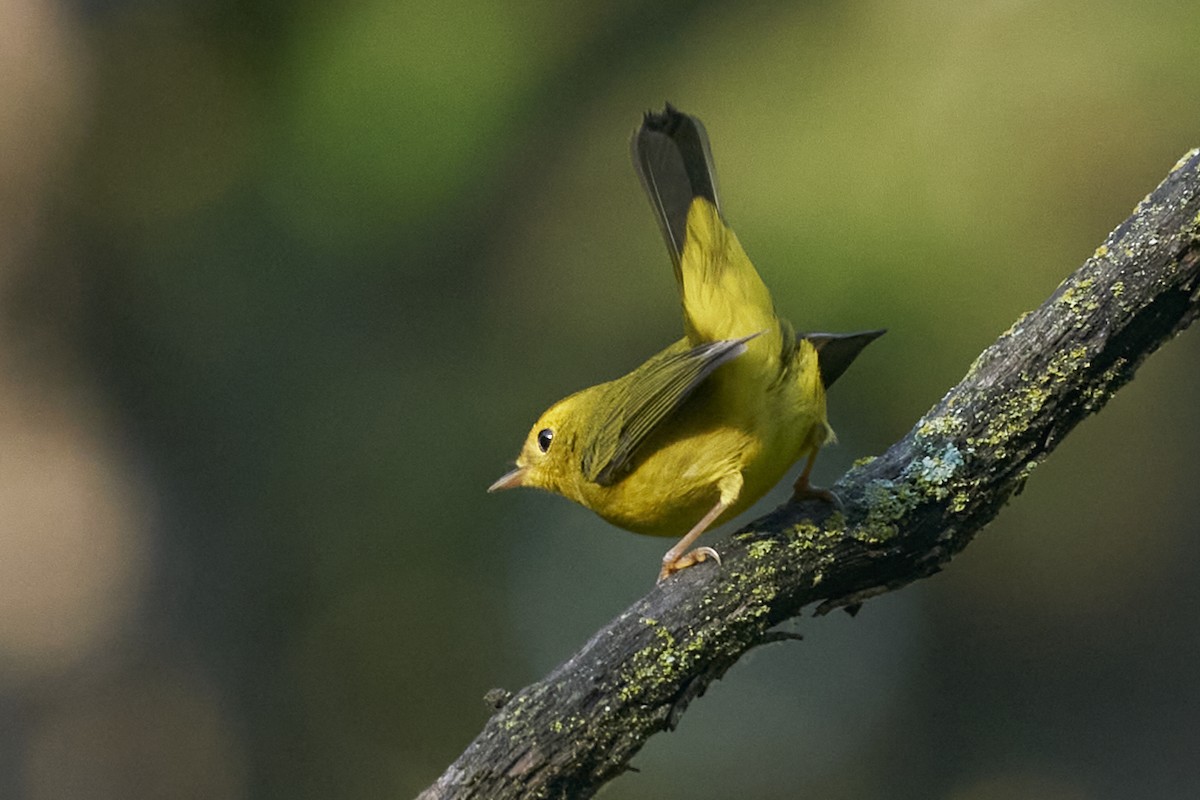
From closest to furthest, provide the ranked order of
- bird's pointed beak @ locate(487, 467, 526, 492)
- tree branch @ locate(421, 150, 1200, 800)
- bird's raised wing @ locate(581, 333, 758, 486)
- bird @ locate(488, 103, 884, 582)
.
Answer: tree branch @ locate(421, 150, 1200, 800)
bird's raised wing @ locate(581, 333, 758, 486)
bird @ locate(488, 103, 884, 582)
bird's pointed beak @ locate(487, 467, 526, 492)

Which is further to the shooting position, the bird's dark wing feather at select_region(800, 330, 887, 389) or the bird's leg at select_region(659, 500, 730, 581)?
the bird's dark wing feather at select_region(800, 330, 887, 389)

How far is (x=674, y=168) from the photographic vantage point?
3.17 metres

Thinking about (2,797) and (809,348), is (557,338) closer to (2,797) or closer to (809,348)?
(2,797)

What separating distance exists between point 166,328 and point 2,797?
2.47 metres

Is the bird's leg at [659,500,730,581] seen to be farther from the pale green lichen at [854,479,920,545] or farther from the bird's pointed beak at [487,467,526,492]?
the bird's pointed beak at [487,467,526,492]

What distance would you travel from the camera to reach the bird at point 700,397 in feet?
9.66

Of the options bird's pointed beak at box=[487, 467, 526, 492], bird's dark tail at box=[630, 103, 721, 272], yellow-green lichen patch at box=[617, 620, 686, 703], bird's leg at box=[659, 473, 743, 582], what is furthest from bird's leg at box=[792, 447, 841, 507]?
bird's pointed beak at box=[487, 467, 526, 492]

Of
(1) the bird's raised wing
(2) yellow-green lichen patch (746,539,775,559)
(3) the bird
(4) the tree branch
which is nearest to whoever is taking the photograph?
(4) the tree branch

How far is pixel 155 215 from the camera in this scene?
686 cm

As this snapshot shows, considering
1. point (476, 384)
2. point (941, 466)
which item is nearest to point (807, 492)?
point (941, 466)

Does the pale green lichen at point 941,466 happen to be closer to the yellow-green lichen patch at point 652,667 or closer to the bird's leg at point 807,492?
the bird's leg at point 807,492

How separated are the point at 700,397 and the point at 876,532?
55 centimetres

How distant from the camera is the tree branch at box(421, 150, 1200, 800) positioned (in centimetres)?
255

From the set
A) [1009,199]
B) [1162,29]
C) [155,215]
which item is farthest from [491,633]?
[1162,29]
